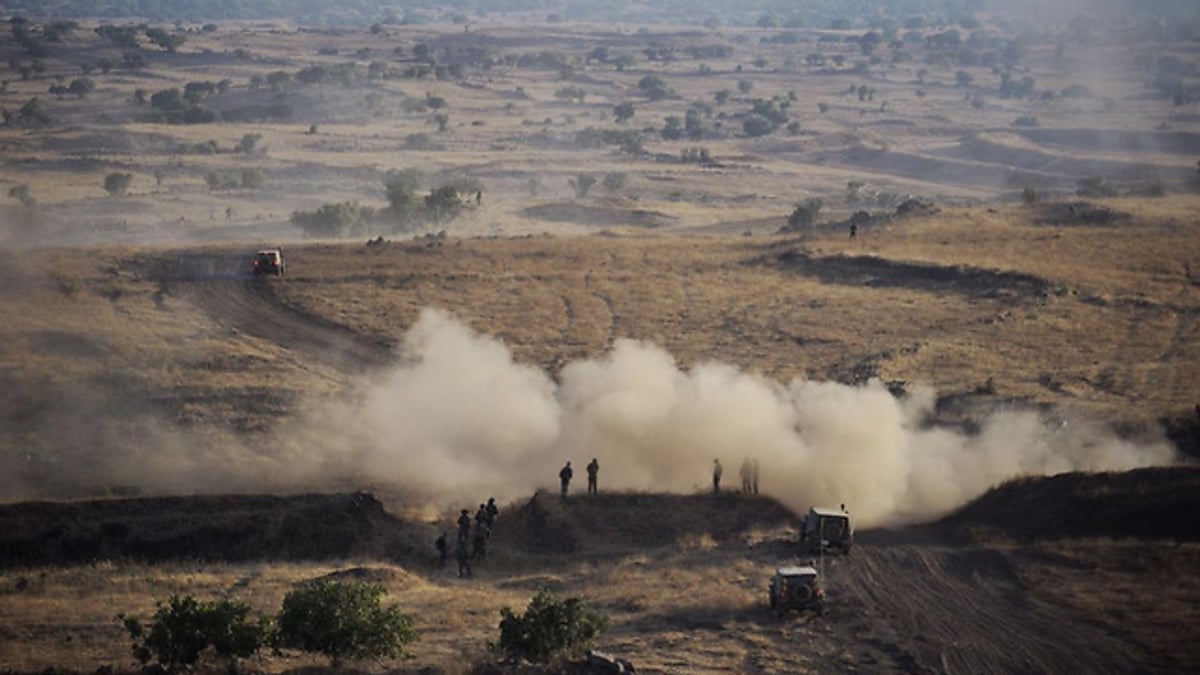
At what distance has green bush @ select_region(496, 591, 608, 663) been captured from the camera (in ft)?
75.9

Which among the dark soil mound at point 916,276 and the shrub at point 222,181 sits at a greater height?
the shrub at point 222,181

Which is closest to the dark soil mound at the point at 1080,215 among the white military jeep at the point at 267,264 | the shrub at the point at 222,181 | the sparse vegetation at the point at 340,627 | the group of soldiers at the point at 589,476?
the white military jeep at the point at 267,264

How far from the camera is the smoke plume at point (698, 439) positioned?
34.5m

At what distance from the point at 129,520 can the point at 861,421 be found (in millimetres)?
18260

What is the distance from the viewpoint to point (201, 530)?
31172 mm

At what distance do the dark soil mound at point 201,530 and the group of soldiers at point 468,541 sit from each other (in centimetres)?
112

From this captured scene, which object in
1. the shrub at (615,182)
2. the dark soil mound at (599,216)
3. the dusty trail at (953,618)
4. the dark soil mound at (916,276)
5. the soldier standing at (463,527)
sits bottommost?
the dusty trail at (953,618)

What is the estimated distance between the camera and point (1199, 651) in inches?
924

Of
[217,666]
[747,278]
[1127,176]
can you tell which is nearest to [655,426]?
[217,666]

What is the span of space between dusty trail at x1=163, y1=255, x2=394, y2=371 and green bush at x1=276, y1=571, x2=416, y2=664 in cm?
2384

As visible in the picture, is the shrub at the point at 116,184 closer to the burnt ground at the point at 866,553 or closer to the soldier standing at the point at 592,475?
the burnt ground at the point at 866,553

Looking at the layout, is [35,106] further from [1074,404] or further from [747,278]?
[1074,404]

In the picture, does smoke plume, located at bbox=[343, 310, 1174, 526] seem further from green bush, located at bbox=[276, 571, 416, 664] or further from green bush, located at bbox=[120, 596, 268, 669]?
green bush, located at bbox=[120, 596, 268, 669]

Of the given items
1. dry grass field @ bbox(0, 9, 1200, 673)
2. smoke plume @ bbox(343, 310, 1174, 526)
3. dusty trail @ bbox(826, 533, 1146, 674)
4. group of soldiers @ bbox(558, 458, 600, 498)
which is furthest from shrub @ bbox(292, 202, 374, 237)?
dusty trail @ bbox(826, 533, 1146, 674)
